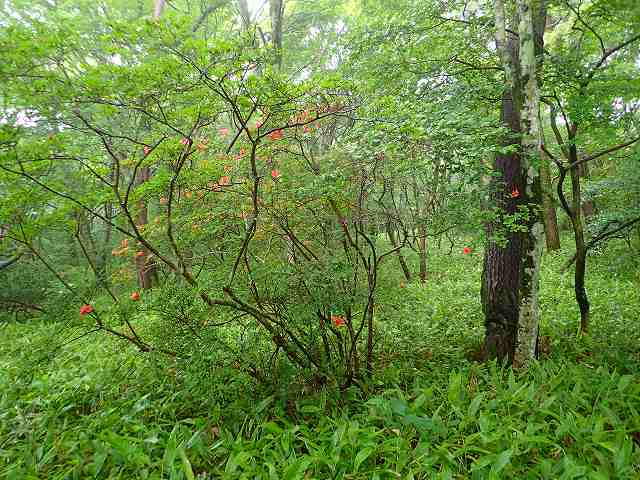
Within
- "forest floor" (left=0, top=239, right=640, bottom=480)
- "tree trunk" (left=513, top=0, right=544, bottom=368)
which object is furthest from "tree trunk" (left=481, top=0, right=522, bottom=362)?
"forest floor" (left=0, top=239, right=640, bottom=480)

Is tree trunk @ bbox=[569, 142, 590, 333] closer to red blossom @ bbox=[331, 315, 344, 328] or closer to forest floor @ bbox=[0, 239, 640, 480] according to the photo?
forest floor @ bbox=[0, 239, 640, 480]

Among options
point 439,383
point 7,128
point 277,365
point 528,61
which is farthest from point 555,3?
point 7,128

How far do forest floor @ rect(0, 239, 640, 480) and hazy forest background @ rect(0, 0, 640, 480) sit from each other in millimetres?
25

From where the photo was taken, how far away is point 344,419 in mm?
3043

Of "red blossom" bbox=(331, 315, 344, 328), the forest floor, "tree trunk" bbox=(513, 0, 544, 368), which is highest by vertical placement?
"tree trunk" bbox=(513, 0, 544, 368)

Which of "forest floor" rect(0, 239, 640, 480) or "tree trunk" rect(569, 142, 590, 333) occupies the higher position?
"tree trunk" rect(569, 142, 590, 333)

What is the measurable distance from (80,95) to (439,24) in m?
3.97

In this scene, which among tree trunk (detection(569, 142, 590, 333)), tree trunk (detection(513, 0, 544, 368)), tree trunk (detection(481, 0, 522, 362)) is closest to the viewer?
tree trunk (detection(513, 0, 544, 368))

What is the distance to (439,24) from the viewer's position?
14.2ft

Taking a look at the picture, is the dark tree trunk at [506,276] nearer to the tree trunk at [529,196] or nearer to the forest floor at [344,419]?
the tree trunk at [529,196]

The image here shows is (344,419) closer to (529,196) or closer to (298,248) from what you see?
(298,248)

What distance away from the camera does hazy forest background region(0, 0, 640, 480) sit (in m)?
2.45

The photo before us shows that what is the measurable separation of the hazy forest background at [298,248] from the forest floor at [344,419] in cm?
3

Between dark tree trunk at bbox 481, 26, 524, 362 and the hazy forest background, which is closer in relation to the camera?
the hazy forest background
